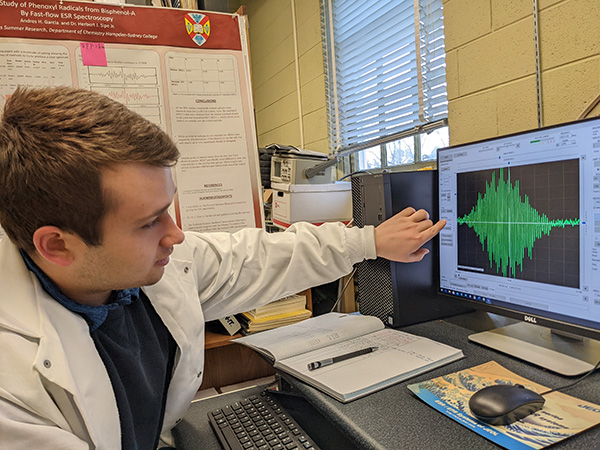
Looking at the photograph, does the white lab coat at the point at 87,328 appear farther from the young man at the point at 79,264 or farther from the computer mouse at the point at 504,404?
the computer mouse at the point at 504,404

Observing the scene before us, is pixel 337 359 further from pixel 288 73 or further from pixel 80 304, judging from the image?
pixel 288 73

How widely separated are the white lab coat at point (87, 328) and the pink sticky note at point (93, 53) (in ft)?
2.06

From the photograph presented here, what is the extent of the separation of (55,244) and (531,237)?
33.2 inches

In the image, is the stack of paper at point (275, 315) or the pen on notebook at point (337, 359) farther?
the stack of paper at point (275, 315)

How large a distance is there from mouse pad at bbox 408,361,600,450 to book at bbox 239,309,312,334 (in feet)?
2.02

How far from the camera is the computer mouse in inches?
23.5

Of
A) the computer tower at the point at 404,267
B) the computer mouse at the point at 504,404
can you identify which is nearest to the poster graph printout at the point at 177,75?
the computer tower at the point at 404,267

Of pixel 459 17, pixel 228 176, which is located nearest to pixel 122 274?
pixel 228 176

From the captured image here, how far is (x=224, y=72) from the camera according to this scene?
4.44 ft

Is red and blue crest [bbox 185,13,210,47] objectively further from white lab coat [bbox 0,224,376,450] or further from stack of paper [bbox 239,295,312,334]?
stack of paper [bbox 239,295,312,334]

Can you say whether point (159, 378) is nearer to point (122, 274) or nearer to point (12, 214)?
point (122, 274)

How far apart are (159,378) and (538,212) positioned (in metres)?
0.81

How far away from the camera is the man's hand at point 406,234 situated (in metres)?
0.96

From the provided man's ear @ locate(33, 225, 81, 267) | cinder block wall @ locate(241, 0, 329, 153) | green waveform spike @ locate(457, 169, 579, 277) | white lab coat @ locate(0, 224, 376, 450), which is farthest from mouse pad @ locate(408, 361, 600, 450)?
cinder block wall @ locate(241, 0, 329, 153)
